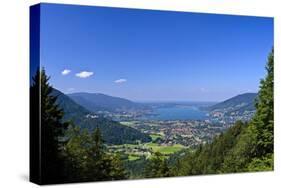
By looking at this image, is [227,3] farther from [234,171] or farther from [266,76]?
[234,171]

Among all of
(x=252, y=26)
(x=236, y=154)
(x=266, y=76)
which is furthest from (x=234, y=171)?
(x=252, y=26)

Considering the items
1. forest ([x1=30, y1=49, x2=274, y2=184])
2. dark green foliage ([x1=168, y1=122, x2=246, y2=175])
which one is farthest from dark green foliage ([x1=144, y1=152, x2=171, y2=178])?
dark green foliage ([x1=168, y1=122, x2=246, y2=175])

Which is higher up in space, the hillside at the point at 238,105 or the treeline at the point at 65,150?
the hillside at the point at 238,105

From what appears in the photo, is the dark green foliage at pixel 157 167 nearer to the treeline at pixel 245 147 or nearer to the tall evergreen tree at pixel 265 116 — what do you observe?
the treeline at pixel 245 147

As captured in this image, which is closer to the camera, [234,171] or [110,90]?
[110,90]

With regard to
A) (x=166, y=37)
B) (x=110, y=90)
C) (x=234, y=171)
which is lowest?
(x=234, y=171)

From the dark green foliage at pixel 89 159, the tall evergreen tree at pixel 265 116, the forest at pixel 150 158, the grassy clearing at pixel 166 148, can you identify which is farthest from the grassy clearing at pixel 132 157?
the tall evergreen tree at pixel 265 116
